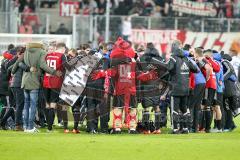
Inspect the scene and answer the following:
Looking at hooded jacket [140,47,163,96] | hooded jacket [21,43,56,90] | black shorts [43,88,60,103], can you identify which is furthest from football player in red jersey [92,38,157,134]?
hooded jacket [21,43,56,90]

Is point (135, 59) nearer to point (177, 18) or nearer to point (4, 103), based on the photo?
point (4, 103)

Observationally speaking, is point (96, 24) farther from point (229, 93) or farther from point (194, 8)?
point (229, 93)

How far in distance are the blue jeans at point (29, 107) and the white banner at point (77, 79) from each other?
0.61m

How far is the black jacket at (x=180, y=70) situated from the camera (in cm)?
2295

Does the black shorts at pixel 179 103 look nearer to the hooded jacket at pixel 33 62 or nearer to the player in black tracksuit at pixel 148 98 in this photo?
the player in black tracksuit at pixel 148 98

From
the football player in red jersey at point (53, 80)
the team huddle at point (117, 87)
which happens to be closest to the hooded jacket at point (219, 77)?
the team huddle at point (117, 87)

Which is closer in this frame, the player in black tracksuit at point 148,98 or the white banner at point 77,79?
the white banner at point 77,79

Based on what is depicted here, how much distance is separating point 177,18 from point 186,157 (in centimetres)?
2524

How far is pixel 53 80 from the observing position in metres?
22.9

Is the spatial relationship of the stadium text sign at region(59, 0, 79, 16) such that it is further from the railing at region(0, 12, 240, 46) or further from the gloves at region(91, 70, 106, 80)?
the gloves at region(91, 70, 106, 80)

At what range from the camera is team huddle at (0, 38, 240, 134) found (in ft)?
75.3

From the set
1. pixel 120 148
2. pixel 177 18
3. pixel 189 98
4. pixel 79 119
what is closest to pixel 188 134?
pixel 189 98

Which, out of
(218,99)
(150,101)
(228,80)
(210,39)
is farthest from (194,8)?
(150,101)

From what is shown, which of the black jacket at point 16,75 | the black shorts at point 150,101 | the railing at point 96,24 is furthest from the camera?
the railing at point 96,24
